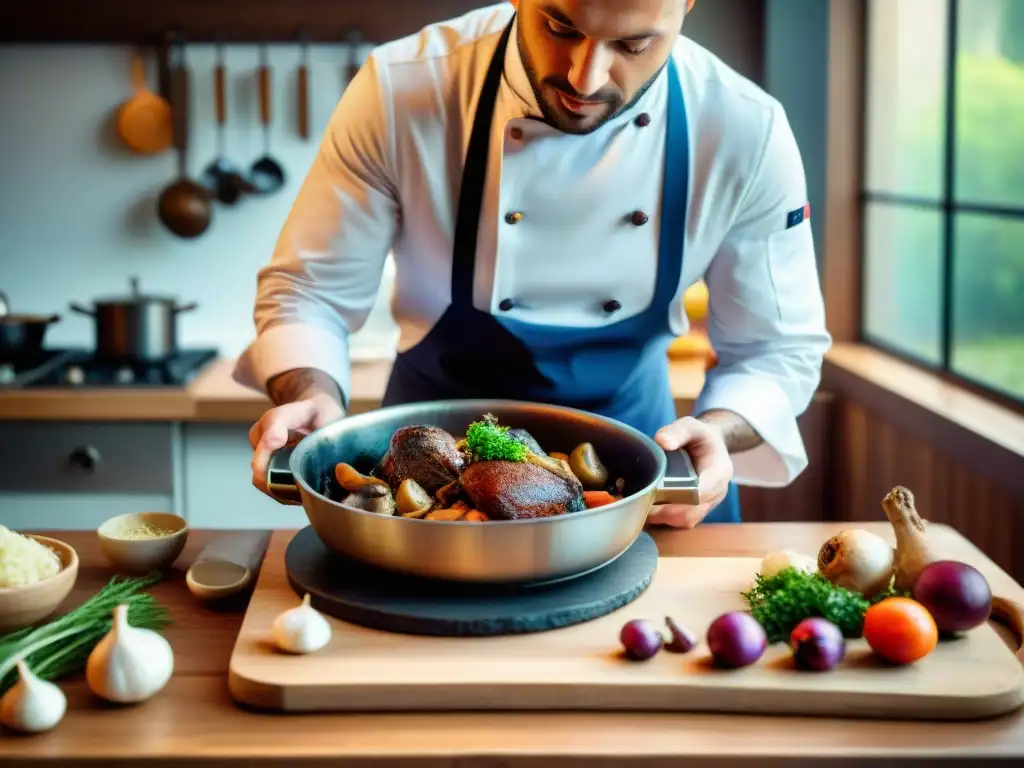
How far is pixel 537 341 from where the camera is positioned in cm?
178

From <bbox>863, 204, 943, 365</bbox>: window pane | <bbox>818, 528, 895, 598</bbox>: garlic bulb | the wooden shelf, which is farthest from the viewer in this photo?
the wooden shelf

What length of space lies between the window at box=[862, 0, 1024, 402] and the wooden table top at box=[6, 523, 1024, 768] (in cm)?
164

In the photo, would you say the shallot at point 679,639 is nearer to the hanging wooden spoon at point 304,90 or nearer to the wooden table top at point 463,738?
the wooden table top at point 463,738

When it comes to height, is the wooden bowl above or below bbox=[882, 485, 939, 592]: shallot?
below

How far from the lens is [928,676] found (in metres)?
1.09

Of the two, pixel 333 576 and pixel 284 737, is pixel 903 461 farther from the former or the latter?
pixel 284 737

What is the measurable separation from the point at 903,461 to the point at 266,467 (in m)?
1.84

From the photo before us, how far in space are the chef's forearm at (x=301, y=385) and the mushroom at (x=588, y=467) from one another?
1.25 ft

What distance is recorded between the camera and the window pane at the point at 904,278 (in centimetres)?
296

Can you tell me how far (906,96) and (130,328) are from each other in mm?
2012

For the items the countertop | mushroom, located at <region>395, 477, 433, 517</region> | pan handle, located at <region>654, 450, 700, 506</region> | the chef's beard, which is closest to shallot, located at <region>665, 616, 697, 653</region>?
pan handle, located at <region>654, 450, 700, 506</region>

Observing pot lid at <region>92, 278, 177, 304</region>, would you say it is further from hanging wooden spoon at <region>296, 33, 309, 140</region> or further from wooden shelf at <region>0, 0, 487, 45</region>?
wooden shelf at <region>0, 0, 487, 45</region>

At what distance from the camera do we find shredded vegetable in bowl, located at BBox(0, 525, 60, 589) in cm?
118

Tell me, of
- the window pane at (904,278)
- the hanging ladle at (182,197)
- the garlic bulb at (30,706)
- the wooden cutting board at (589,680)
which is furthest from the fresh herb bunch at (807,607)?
the hanging ladle at (182,197)
